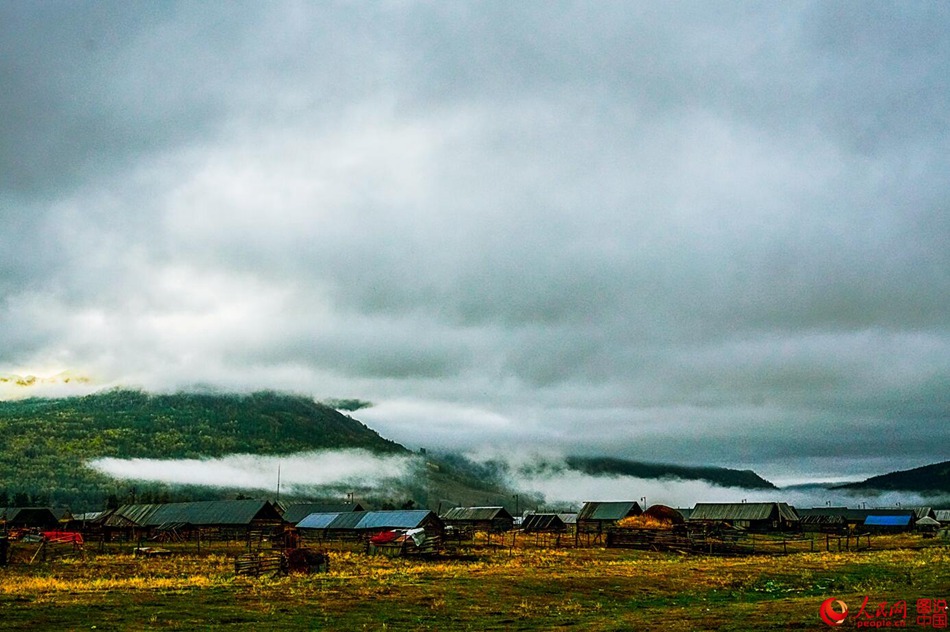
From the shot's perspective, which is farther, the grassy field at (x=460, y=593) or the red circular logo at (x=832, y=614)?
the grassy field at (x=460, y=593)

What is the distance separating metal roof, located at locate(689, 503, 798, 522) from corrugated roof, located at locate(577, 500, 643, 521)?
66.8 feet

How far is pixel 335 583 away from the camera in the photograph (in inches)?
1880

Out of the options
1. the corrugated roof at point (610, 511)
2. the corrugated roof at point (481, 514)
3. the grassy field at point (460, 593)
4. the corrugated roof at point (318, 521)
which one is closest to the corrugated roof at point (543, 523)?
the corrugated roof at point (610, 511)

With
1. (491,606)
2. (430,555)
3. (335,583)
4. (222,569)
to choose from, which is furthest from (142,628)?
(430,555)

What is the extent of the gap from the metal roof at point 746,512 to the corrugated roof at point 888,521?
50.6 ft

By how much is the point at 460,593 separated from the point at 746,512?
128 m

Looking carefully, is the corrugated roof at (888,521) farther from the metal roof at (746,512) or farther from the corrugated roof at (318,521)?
the corrugated roof at (318,521)

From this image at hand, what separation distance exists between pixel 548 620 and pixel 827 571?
33.8 m

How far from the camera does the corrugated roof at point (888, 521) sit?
163500mm

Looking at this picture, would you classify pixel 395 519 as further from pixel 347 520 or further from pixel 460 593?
pixel 460 593

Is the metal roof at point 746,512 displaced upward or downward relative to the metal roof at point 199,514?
downward

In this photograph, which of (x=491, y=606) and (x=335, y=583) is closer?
(x=491, y=606)

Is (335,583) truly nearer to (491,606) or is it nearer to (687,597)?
(491,606)

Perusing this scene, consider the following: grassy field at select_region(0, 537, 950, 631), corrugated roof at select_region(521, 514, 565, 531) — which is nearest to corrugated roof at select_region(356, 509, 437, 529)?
corrugated roof at select_region(521, 514, 565, 531)
